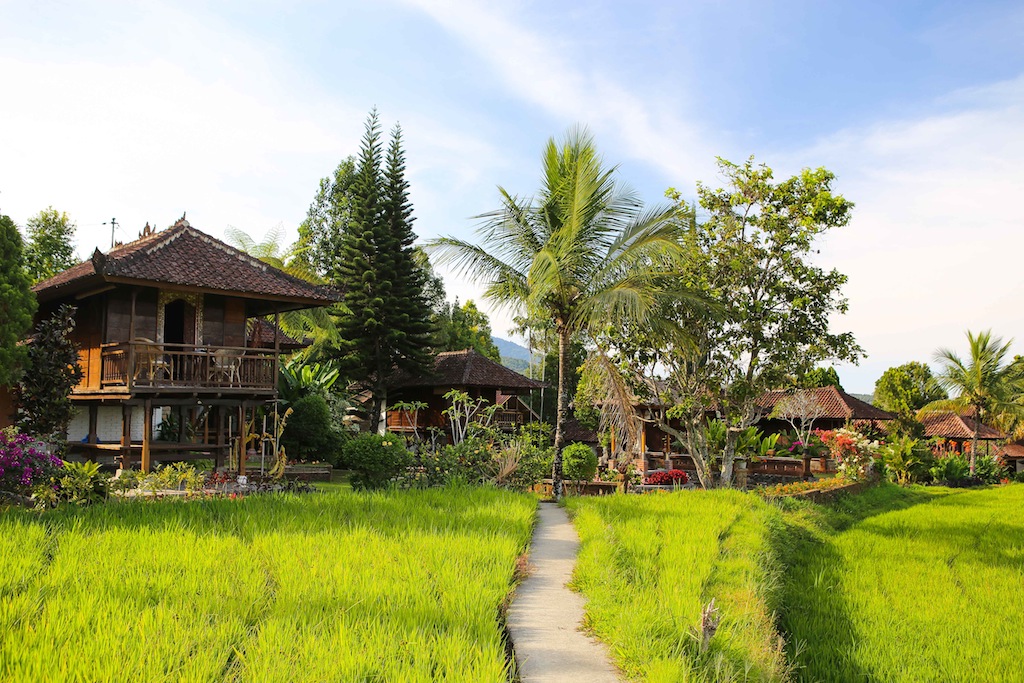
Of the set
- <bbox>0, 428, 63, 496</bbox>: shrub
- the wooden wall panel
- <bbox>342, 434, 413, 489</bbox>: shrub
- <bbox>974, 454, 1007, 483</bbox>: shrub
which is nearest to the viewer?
<bbox>0, 428, 63, 496</bbox>: shrub

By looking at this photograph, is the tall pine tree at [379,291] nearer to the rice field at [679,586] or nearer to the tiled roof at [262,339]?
the tiled roof at [262,339]

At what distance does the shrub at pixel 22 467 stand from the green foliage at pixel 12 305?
2765mm

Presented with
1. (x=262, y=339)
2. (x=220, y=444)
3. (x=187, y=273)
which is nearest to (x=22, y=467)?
(x=187, y=273)

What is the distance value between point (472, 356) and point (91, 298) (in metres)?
17.0

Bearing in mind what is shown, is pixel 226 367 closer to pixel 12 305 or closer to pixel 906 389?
pixel 12 305

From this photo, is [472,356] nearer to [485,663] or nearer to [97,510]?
[97,510]

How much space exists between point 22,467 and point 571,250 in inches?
322

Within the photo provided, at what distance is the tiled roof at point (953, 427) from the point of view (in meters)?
38.0

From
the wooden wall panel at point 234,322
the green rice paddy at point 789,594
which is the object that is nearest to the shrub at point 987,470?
the green rice paddy at point 789,594

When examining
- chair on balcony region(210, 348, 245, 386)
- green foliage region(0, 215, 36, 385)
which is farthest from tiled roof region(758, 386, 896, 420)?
green foliage region(0, 215, 36, 385)

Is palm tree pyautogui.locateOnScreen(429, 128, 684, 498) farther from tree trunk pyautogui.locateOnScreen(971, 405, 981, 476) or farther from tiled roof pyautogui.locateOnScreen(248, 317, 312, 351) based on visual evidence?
tree trunk pyautogui.locateOnScreen(971, 405, 981, 476)

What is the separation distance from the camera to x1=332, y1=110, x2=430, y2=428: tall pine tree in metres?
29.7

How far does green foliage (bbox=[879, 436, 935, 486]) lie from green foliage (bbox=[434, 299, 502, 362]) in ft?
64.0

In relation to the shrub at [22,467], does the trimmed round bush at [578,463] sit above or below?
below
